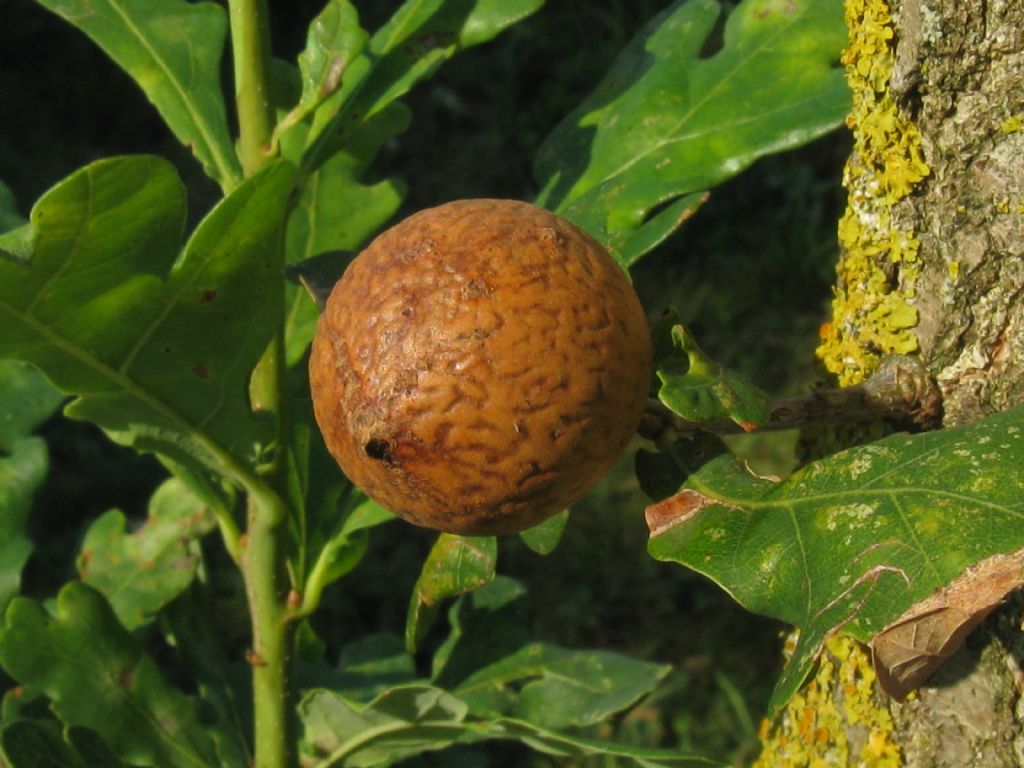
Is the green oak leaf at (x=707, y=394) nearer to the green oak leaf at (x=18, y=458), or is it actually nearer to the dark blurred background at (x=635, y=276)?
the green oak leaf at (x=18, y=458)

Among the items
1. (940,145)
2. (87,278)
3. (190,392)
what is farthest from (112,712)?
(940,145)

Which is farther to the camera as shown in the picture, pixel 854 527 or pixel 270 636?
pixel 270 636

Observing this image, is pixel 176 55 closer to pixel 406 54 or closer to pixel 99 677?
pixel 406 54

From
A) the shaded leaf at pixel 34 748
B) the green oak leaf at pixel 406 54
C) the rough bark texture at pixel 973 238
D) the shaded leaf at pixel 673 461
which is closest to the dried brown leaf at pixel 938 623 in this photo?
the rough bark texture at pixel 973 238

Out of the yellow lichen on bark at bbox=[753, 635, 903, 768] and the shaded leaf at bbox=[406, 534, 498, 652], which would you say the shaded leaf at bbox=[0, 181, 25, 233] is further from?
the yellow lichen on bark at bbox=[753, 635, 903, 768]

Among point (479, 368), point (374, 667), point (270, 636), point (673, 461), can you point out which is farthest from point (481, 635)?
point (479, 368)

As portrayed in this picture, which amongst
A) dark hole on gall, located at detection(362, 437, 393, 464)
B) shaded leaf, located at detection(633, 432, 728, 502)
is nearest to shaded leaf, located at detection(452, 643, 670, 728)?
shaded leaf, located at detection(633, 432, 728, 502)

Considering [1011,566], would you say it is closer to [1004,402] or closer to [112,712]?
[1004,402]
